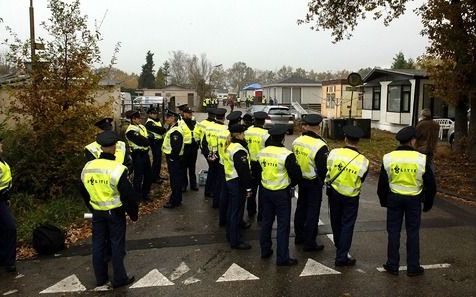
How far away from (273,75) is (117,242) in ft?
394

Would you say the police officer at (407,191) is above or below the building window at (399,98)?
below

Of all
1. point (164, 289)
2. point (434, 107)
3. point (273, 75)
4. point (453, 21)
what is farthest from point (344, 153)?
point (273, 75)

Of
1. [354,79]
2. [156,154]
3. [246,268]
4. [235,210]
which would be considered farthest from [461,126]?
[246,268]

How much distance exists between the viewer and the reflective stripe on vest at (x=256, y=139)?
7.86 meters

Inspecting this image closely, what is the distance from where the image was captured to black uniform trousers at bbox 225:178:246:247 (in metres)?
6.75

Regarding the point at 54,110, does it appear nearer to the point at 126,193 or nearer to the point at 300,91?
the point at 126,193

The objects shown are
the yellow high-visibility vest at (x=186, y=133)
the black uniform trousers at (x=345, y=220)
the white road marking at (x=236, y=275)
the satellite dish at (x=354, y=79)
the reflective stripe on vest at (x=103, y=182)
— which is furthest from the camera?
the satellite dish at (x=354, y=79)

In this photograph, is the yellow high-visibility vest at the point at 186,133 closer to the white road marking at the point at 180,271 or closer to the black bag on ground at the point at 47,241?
the black bag on ground at the point at 47,241

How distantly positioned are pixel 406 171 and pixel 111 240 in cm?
373

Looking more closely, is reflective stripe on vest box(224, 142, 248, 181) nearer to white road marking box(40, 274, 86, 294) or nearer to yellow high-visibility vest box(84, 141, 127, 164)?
yellow high-visibility vest box(84, 141, 127, 164)

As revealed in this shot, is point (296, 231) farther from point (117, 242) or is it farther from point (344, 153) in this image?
point (117, 242)

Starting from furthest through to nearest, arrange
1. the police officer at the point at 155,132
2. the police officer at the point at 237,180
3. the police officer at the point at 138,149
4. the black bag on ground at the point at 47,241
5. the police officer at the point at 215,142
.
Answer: the police officer at the point at 155,132
the police officer at the point at 138,149
the police officer at the point at 215,142
the black bag on ground at the point at 47,241
the police officer at the point at 237,180

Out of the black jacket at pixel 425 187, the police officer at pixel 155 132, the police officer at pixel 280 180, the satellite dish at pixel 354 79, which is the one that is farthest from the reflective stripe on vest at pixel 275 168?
the satellite dish at pixel 354 79

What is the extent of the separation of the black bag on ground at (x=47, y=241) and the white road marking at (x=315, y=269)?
3718 millimetres
